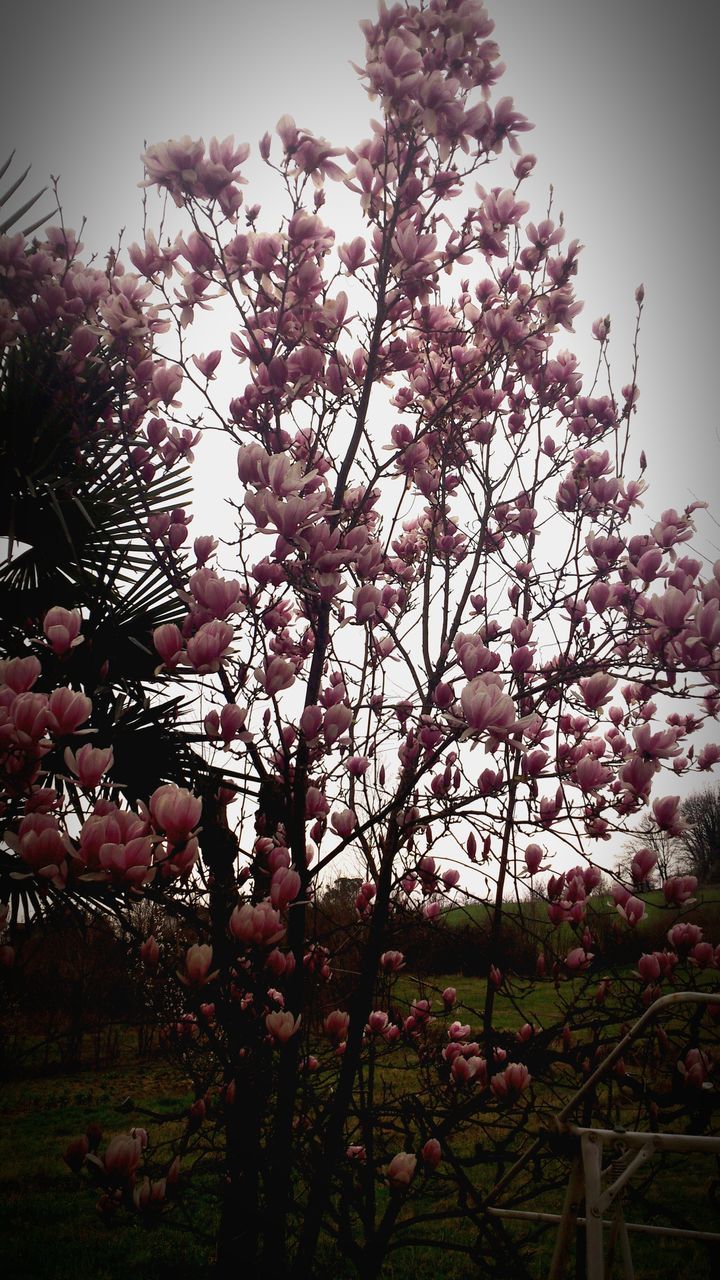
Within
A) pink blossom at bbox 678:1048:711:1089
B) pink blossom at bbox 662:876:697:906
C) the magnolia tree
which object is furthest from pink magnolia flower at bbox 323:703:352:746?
pink blossom at bbox 678:1048:711:1089

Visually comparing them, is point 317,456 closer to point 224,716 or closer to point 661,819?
point 224,716

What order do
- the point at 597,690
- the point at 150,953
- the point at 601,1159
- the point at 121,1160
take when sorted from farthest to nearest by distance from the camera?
the point at 597,690
the point at 150,953
the point at 121,1160
the point at 601,1159

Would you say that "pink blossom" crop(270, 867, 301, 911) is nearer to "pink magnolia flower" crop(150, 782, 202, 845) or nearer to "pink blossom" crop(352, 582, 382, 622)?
"pink magnolia flower" crop(150, 782, 202, 845)

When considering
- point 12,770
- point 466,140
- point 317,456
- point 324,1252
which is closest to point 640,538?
point 317,456

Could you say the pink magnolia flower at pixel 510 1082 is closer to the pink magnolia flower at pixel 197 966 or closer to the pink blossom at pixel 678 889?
the pink blossom at pixel 678 889

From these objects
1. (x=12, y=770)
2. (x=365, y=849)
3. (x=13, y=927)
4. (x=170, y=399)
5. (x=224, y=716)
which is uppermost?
(x=170, y=399)

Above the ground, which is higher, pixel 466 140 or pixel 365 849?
pixel 466 140

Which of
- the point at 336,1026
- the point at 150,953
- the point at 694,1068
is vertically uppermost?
the point at 150,953

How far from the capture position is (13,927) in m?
2.65

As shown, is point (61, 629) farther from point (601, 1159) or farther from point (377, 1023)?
point (377, 1023)

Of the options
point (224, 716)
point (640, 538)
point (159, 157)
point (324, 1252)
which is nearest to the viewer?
point (224, 716)

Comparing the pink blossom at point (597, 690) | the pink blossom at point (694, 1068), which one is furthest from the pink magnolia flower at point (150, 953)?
the pink blossom at point (694, 1068)

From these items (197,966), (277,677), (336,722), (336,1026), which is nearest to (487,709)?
(336,722)

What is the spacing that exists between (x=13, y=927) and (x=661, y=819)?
2.35 m
